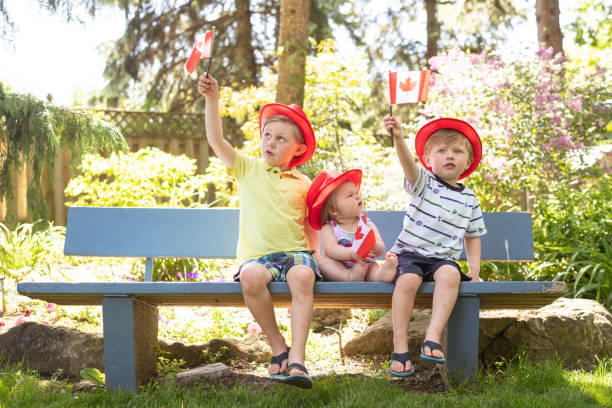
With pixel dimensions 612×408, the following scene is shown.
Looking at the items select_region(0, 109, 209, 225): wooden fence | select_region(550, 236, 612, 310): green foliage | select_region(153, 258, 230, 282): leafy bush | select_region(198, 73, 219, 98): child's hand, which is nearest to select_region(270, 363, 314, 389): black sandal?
select_region(198, 73, 219, 98): child's hand

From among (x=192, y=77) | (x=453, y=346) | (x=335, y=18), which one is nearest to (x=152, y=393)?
(x=453, y=346)

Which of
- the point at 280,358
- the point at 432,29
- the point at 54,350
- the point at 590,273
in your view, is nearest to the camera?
the point at 280,358

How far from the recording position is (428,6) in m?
11.4

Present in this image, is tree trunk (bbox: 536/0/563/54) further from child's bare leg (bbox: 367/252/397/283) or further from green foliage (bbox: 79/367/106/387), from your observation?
green foliage (bbox: 79/367/106/387)

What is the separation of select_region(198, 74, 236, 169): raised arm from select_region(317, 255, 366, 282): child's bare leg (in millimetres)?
697

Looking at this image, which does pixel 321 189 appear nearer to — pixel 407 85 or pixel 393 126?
pixel 393 126

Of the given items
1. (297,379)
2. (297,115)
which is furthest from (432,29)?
(297,379)

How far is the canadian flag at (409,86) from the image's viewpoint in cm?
271

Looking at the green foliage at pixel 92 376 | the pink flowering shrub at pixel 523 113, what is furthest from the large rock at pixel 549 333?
the pink flowering shrub at pixel 523 113

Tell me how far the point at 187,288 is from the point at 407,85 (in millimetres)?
1352

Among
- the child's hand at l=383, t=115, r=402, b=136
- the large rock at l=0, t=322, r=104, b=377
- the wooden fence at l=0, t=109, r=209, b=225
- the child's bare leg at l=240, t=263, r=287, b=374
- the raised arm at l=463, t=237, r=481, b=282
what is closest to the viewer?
the child's bare leg at l=240, t=263, r=287, b=374

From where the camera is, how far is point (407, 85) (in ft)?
8.96

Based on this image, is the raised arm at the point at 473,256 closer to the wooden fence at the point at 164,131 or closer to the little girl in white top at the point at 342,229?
the little girl in white top at the point at 342,229

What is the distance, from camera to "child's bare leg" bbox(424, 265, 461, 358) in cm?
249
